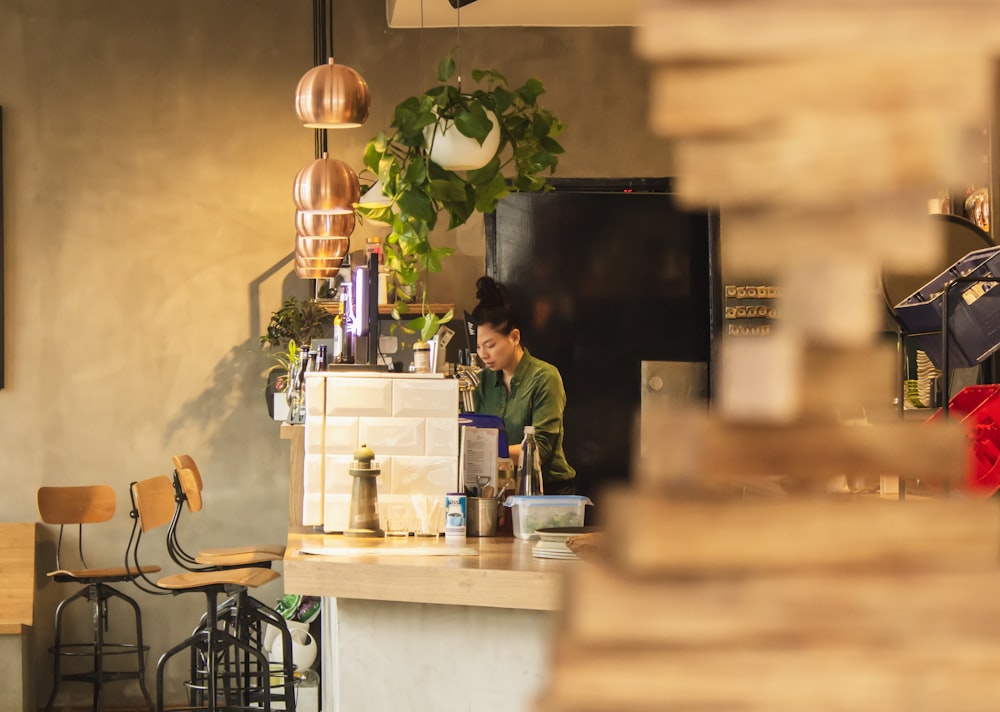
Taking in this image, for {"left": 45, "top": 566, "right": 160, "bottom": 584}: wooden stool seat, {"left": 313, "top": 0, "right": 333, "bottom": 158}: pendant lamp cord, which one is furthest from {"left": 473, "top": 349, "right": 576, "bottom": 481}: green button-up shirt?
{"left": 313, "top": 0, "right": 333, "bottom": 158}: pendant lamp cord

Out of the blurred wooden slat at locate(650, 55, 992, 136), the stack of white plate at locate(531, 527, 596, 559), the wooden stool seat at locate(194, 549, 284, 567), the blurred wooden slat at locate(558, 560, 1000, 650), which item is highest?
the blurred wooden slat at locate(650, 55, 992, 136)

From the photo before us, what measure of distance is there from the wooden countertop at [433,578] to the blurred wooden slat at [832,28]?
2276 millimetres

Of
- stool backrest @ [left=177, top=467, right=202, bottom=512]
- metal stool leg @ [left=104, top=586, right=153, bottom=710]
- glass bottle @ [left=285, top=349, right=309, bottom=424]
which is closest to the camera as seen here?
stool backrest @ [left=177, top=467, right=202, bottom=512]

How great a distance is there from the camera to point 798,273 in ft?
2.28

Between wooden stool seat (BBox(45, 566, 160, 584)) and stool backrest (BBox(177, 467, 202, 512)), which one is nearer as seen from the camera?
stool backrest (BBox(177, 467, 202, 512))

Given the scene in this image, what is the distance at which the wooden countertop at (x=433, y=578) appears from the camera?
9.55 feet

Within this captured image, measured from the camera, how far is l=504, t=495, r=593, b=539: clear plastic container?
3.51 meters

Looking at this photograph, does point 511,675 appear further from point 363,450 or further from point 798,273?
point 798,273

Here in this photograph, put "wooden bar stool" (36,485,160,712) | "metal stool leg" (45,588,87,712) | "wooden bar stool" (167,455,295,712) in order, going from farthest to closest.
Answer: "metal stool leg" (45,588,87,712) < "wooden bar stool" (36,485,160,712) < "wooden bar stool" (167,455,295,712)

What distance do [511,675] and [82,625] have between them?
4.68m

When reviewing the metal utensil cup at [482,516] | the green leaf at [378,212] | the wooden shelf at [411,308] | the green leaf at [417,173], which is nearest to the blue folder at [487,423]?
the metal utensil cup at [482,516]

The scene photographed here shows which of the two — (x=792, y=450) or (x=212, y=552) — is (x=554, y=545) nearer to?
(x=792, y=450)

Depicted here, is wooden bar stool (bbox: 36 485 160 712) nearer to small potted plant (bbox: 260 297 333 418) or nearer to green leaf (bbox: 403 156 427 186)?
small potted plant (bbox: 260 297 333 418)

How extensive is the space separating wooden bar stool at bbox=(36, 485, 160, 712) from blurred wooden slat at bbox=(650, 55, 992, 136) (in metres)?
6.03
